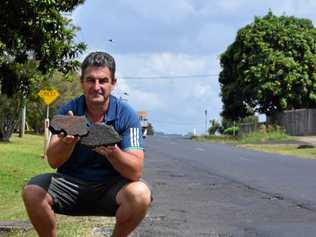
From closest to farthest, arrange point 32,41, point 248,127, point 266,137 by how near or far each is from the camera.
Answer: point 32,41, point 266,137, point 248,127

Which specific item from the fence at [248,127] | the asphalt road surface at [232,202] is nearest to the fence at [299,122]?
the fence at [248,127]

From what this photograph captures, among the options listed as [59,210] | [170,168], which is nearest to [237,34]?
[170,168]

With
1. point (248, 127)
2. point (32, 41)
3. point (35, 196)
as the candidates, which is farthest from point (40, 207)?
point (248, 127)

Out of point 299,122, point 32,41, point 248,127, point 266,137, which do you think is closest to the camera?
point 32,41

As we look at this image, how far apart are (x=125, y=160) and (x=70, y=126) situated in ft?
1.59

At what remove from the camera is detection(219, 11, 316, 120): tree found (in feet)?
178

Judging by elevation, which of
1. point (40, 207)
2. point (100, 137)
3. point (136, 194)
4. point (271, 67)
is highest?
point (271, 67)

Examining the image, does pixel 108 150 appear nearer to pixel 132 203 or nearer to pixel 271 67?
pixel 132 203

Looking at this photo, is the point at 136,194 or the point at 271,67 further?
the point at 271,67

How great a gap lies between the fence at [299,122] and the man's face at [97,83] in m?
46.8

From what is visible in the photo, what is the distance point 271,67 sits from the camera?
178 ft

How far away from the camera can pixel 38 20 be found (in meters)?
13.7

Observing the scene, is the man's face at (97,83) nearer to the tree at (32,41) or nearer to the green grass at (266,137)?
the tree at (32,41)

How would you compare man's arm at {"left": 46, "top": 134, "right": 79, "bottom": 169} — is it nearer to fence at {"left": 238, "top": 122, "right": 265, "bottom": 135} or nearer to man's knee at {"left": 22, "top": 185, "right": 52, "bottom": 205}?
man's knee at {"left": 22, "top": 185, "right": 52, "bottom": 205}
